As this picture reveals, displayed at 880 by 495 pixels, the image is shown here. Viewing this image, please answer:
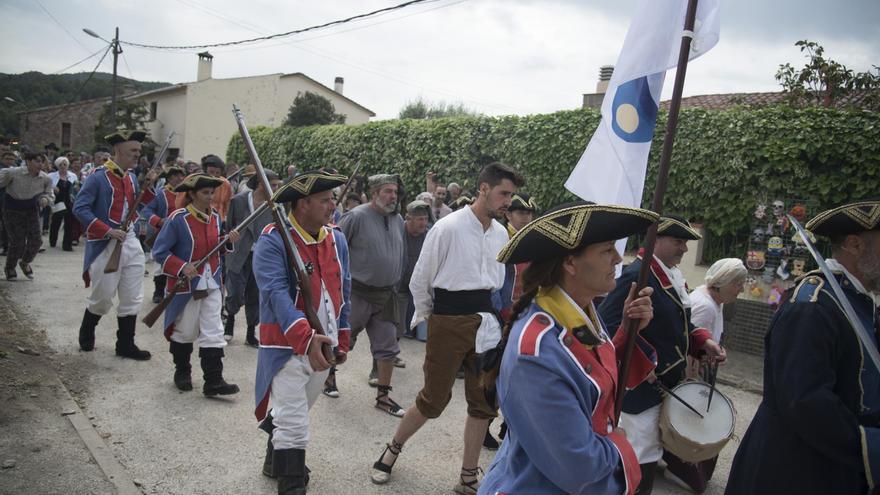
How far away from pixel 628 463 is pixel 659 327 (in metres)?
1.95

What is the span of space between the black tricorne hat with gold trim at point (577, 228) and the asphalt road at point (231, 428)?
2755mm

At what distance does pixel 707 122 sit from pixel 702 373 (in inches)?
223

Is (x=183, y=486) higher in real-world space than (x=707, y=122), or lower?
lower

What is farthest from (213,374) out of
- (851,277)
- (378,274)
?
(851,277)

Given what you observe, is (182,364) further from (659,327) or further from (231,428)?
(659,327)

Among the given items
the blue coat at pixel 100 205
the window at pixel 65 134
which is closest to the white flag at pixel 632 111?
the blue coat at pixel 100 205

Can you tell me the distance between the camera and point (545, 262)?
222 cm

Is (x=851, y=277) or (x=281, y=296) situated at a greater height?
(x=851, y=277)

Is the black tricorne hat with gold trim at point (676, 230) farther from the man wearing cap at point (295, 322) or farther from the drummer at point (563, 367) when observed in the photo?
the man wearing cap at point (295, 322)

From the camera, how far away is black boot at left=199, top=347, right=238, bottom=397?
574cm

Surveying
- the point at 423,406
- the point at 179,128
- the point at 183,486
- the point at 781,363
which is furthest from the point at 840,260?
the point at 179,128

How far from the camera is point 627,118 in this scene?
123 inches

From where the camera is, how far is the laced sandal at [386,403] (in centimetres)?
574

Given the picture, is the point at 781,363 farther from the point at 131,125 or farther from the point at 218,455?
the point at 131,125
